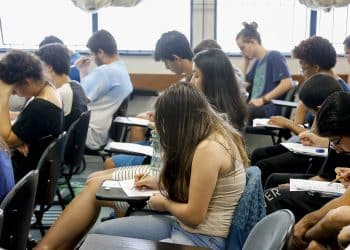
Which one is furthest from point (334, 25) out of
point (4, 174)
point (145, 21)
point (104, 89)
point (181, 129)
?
point (4, 174)

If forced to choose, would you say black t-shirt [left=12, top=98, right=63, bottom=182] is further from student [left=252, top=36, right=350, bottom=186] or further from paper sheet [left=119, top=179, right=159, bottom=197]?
student [left=252, top=36, right=350, bottom=186]

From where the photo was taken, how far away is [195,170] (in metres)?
1.93

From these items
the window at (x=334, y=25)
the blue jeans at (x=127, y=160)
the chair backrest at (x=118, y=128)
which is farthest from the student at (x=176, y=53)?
the window at (x=334, y=25)

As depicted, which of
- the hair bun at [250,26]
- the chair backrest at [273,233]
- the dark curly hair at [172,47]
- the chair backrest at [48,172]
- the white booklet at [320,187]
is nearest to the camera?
the chair backrest at [273,233]

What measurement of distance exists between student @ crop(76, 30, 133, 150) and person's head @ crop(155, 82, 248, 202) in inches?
83.2

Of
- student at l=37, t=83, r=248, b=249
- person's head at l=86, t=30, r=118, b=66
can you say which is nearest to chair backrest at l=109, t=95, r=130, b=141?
person's head at l=86, t=30, r=118, b=66

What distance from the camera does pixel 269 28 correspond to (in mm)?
5633

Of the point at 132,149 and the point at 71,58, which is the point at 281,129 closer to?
the point at 132,149

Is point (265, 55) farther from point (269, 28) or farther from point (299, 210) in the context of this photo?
point (299, 210)

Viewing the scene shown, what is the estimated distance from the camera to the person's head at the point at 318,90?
9.91 ft

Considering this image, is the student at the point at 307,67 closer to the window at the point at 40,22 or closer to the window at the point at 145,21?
the window at the point at 145,21

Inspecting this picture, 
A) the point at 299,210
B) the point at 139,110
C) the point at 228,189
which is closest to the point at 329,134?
the point at 299,210

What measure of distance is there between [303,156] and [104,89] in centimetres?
185

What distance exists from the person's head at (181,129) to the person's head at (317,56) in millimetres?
1751
